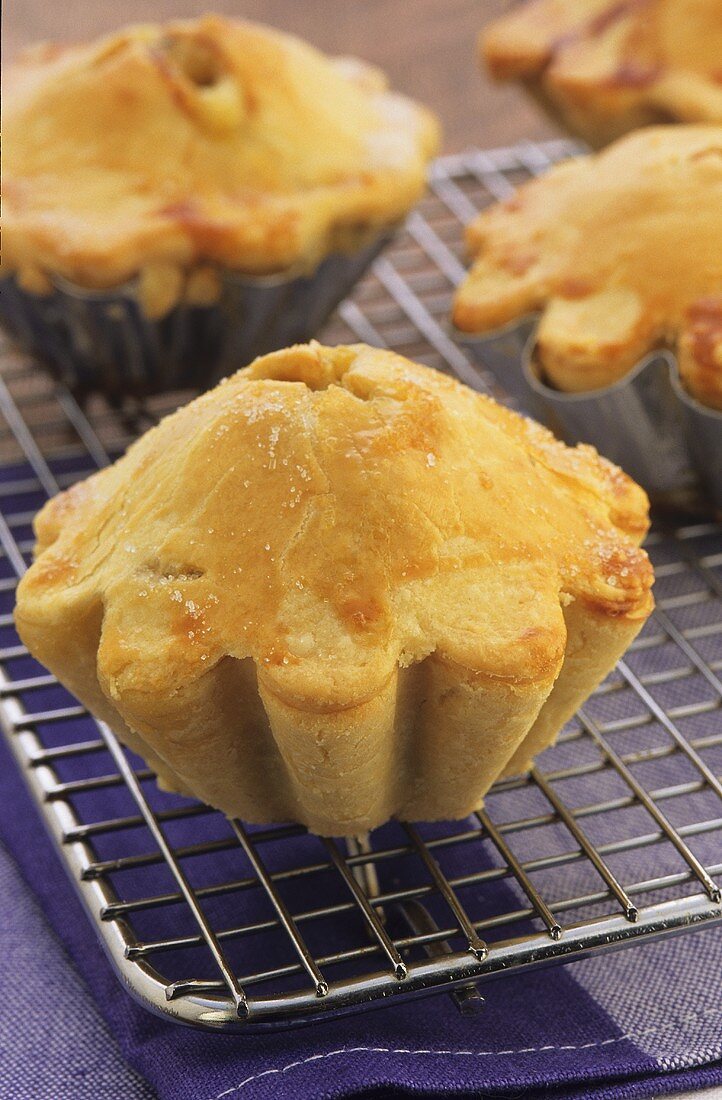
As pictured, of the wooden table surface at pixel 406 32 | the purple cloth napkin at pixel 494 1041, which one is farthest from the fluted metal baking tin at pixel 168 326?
the wooden table surface at pixel 406 32

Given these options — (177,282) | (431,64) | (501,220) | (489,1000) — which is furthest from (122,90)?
(431,64)

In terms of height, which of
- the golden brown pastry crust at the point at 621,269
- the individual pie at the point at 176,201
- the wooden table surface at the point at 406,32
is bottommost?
the wooden table surface at the point at 406,32

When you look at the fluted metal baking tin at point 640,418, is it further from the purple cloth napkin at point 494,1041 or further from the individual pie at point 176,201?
the purple cloth napkin at point 494,1041

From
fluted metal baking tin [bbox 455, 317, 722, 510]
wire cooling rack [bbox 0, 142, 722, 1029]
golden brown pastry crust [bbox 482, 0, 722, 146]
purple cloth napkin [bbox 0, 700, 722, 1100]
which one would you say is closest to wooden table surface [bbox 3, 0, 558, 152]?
golden brown pastry crust [bbox 482, 0, 722, 146]

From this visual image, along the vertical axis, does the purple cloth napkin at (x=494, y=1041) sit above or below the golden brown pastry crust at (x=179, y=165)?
below

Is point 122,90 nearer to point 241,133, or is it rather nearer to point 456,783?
point 241,133

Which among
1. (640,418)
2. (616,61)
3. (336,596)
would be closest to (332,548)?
(336,596)

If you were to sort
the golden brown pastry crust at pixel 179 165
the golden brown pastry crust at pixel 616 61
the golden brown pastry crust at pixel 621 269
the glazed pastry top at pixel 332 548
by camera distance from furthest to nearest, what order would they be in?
the golden brown pastry crust at pixel 616 61, the golden brown pastry crust at pixel 179 165, the golden brown pastry crust at pixel 621 269, the glazed pastry top at pixel 332 548
